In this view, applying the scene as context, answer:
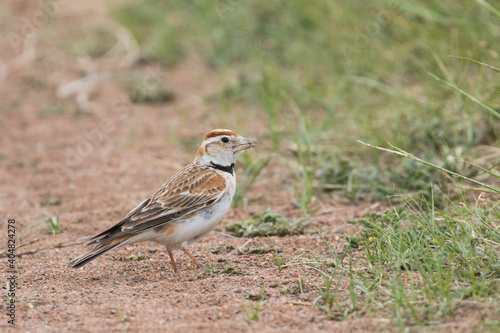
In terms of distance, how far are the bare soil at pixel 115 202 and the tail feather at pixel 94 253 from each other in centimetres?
14

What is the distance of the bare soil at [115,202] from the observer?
391cm

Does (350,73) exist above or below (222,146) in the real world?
below

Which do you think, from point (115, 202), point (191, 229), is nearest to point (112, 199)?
point (115, 202)

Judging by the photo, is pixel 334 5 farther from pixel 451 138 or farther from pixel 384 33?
pixel 451 138

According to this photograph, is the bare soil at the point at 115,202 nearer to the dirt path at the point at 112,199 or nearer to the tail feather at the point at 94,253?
the dirt path at the point at 112,199

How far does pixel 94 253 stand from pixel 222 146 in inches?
57.9

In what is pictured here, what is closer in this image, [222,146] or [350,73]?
[222,146]

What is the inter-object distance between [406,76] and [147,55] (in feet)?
14.0

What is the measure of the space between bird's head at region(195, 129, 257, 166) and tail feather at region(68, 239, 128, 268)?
3.72ft

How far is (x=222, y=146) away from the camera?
5.59 m

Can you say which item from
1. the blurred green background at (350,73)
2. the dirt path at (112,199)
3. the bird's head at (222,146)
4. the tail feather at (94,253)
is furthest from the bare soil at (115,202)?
the bird's head at (222,146)

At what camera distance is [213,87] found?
986 cm

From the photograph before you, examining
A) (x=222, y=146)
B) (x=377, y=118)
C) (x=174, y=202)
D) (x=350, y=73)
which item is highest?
(x=222, y=146)

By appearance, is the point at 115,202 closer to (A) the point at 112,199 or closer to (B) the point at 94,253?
(A) the point at 112,199
